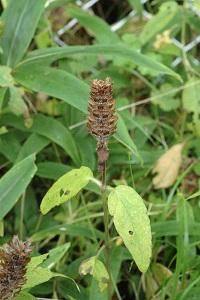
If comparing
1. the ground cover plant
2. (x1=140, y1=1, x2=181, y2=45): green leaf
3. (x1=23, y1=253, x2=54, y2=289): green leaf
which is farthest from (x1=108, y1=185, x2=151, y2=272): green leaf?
(x1=140, y1=1, x2=181, y2=45): green leaf

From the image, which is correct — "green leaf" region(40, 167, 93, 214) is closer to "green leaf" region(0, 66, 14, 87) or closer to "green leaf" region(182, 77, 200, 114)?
"green leaf" region(0, 66, 14, 87)

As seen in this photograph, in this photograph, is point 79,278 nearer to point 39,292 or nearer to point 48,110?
point 39,292

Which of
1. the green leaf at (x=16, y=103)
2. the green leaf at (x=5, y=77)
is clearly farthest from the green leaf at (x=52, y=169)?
the green leaf at (x=5, y=77)

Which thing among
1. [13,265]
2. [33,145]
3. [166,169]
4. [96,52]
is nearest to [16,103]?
[33,145]

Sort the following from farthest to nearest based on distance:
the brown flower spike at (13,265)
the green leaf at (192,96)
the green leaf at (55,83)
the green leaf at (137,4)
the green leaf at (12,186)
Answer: the green leaf at (137,4) < the green leaf at (192,96) < the green leaf at (55,83) < the green leaf at (12,186) < the brown flower spike at (13,265)

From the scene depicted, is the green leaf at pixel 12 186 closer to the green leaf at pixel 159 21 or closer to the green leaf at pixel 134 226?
the green leaf at pixel 134 226

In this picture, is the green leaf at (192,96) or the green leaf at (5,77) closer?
the green leaf at (5,77)

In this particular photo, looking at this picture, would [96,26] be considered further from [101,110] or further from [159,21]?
[101,110]
